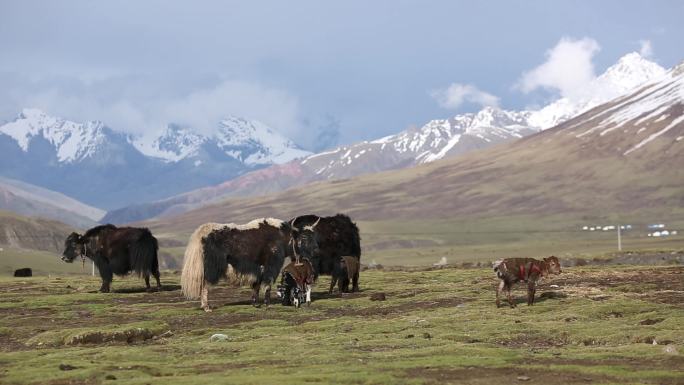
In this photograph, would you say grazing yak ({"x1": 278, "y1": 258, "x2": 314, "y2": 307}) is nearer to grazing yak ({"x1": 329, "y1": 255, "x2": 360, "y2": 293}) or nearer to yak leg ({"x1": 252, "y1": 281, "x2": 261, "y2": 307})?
yak leg ({"x1": 252, "y1": 281, "x2": 261, "y2": 307})

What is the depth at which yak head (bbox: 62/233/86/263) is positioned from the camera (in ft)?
138

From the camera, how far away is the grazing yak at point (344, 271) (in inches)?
1439

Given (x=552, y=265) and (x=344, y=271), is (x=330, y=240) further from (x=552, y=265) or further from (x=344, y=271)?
(x=552, y=265)

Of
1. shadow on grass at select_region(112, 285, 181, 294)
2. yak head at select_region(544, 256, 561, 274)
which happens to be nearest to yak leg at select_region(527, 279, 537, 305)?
yak head at select_region(544, 256, 561, 274)

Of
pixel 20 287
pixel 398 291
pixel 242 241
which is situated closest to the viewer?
pixel 242 241

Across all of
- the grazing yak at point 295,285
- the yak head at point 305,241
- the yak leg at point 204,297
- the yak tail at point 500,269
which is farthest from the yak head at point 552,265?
the yak leg at point 204,297

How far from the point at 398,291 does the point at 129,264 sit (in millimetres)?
12283

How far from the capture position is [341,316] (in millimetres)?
29047

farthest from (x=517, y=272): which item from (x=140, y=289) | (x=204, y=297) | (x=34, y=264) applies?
(x=34, y=264)

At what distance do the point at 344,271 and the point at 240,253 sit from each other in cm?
581

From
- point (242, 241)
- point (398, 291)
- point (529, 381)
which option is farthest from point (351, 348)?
point (398, 291)

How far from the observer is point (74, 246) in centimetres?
4209

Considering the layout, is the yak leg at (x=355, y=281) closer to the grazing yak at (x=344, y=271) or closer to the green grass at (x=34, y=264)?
the grazing yak at (x=344, y=271)

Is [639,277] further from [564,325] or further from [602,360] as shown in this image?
[602,360]
